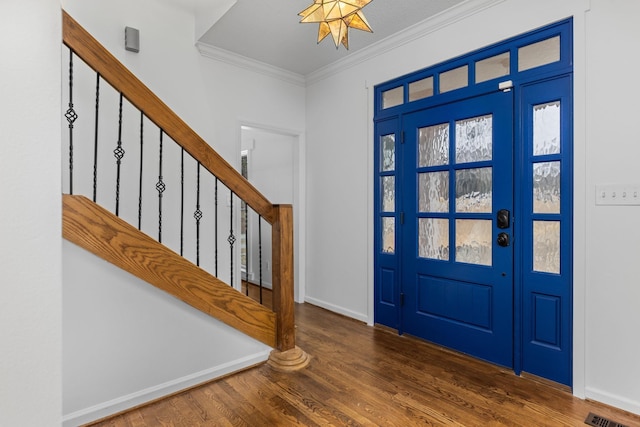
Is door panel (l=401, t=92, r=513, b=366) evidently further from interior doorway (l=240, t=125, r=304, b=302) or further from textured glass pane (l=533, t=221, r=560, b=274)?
Answer: interior doorway (l=240, t=125, r=304, b=302)

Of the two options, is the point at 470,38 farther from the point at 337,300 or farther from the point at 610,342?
the point at 337,300

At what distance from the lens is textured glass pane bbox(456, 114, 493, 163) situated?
2641 millimetres

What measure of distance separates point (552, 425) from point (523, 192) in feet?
4.62

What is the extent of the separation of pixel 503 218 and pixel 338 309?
2.00 m

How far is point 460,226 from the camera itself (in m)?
2.82

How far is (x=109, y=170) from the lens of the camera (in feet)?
9.27

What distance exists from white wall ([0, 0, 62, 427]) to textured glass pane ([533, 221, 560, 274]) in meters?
2.63

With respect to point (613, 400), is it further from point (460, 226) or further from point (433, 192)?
point (433, 192)

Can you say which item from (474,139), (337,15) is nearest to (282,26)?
(337,15)

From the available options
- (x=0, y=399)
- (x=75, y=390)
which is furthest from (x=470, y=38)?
(x=75, y=390)

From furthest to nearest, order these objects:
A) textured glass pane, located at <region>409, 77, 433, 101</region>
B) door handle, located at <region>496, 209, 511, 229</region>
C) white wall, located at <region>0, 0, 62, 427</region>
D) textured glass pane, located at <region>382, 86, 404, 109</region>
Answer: textured glass pane, located at <region>382, 86, 404, 109</region> < textured glass pane, located at <region>409, 77, 433, 101</region> < door handle, located at <region>496, 209, 511, 229</region> < white wall, located at <region>0, 0, 62, 427</region>

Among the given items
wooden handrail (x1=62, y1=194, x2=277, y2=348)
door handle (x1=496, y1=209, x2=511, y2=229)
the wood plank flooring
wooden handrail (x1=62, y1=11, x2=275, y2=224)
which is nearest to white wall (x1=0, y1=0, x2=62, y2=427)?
wooden handrail (x1=62, y1=194, x2=277, y2=348)

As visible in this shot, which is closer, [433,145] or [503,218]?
[503,218]

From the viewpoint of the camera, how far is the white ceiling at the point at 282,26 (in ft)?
9.09
